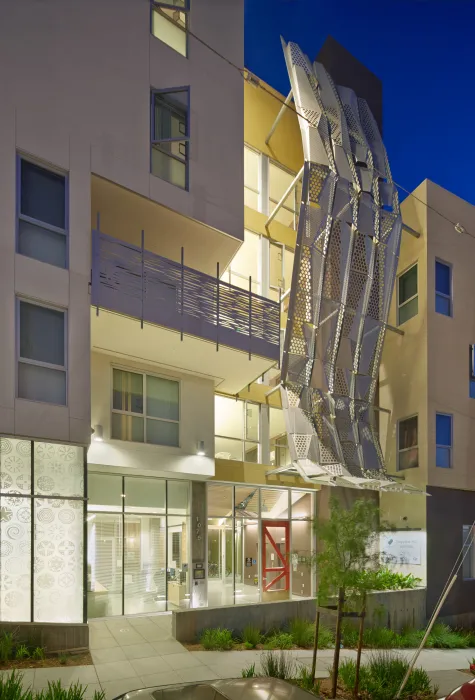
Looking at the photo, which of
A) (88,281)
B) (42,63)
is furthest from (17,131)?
(88,281)

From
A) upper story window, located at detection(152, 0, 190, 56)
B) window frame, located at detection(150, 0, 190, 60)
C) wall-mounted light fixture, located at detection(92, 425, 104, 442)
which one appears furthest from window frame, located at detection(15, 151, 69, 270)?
upper story window, located at detection(152, 0, 190, 56)

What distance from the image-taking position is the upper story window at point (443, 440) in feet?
76.1

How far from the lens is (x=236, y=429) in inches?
922

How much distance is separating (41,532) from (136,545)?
590 cm

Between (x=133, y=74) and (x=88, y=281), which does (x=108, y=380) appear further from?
(x=133, y=74)

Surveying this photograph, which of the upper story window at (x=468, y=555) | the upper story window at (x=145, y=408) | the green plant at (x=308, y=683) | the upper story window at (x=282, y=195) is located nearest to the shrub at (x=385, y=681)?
the green plant at (x=308, y=683)

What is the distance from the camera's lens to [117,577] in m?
18.8

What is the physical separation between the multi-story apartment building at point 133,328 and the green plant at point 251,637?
4.03 meters

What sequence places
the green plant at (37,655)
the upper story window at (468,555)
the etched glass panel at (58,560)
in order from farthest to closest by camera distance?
the upper story window at (468,555) → the etched glass panel at (58,560) → the green plant at (37,655)

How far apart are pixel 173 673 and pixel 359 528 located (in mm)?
4774

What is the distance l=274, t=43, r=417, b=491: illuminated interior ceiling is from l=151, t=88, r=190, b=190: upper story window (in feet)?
13.0

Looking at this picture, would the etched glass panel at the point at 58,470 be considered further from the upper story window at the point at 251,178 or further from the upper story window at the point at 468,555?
the upper story window at the point at 468,555

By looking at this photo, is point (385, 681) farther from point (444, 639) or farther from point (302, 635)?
point (444, 639)

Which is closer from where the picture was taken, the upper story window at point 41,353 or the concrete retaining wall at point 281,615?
the upper story window at point 41,353
